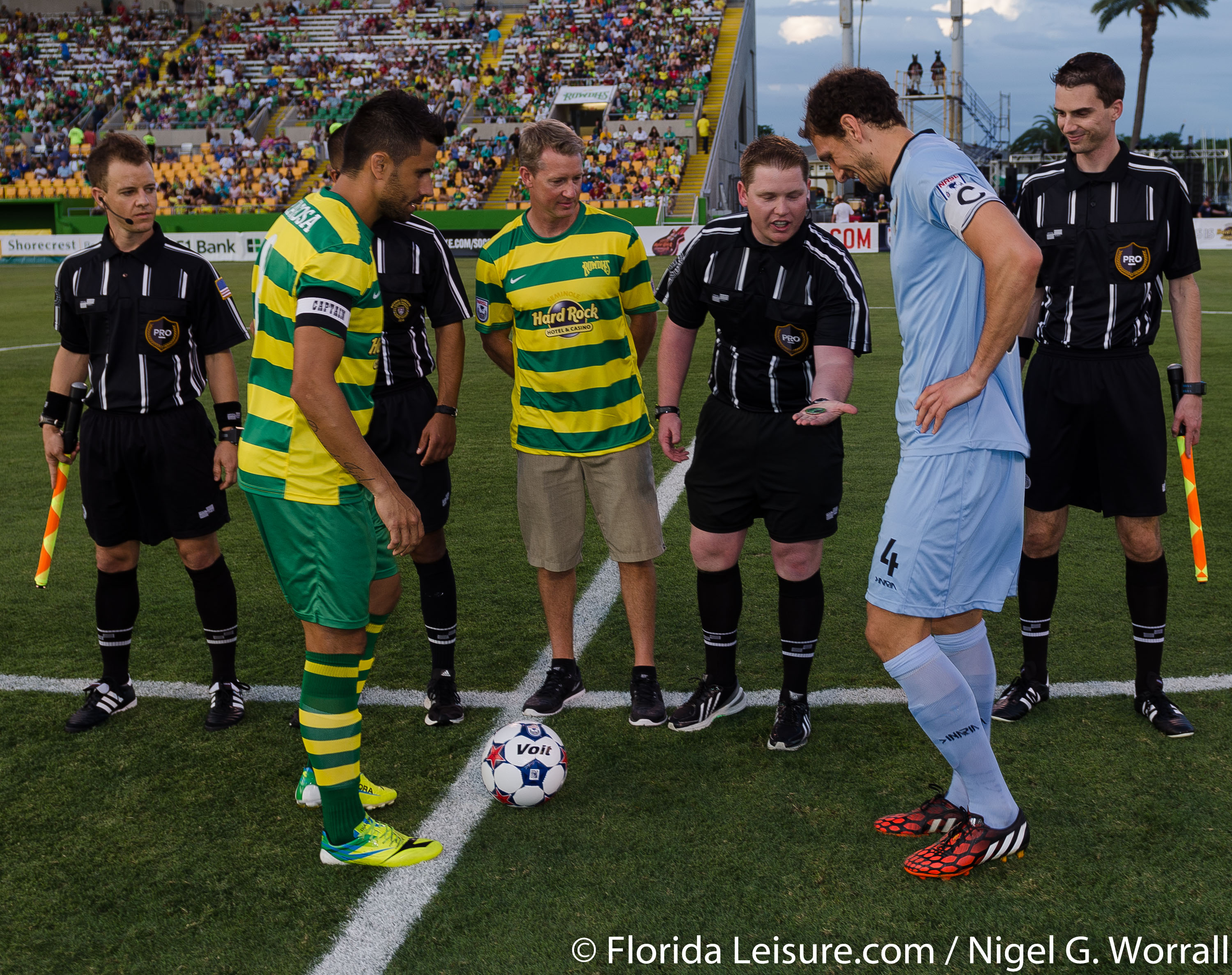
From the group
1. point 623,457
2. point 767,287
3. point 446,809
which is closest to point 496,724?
point 446,809

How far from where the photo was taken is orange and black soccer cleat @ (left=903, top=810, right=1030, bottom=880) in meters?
2.96

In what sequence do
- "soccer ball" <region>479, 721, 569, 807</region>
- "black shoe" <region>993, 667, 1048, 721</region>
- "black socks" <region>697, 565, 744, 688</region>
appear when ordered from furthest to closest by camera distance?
1. "black socks" <region>697, 565, 744, 688</region>
2. "black shoe" <region>993, 667, 1048, 721</region>
3. "soccer ball" <region>479, 721, 569, 807</region>

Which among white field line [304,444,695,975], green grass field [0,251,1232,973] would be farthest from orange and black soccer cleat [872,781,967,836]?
white field line [304,444,695,975]

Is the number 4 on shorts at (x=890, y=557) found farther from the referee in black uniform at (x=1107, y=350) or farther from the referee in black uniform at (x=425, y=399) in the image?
the referee in black uniform at (x=425, y=399)

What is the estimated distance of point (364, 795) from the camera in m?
3.42

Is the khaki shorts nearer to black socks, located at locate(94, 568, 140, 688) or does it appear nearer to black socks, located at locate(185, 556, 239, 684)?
black socks, located at locate(185, 556, 239, 684)

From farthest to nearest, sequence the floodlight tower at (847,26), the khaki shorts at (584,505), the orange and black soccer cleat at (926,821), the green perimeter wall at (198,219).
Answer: the floodlight tower at (847,26) < the green perimeter wall at (198,219) < the khaki shorts at (584,505) < the orange and black soccer cleat at (926,821)

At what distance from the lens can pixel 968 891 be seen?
290cm

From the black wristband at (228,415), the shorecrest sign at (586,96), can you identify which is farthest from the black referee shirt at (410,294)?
the shorecrest sign at (586,96)

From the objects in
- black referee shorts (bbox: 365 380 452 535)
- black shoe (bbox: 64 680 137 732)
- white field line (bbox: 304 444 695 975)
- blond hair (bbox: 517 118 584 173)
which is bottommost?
white field line (bbox: 304 444 695 975)

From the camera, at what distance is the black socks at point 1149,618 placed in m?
3.91

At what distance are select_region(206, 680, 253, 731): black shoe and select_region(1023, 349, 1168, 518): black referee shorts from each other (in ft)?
10.1

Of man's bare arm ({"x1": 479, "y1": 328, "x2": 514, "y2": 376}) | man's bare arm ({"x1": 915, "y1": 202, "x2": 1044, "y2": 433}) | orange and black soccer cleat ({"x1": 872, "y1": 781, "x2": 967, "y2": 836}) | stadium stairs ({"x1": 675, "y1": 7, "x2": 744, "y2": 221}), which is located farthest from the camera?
stadium stairs ({"x1": 675, "y1": 7, "x2": 744, "y2": 221})

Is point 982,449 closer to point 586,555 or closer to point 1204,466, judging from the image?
point 586,555
